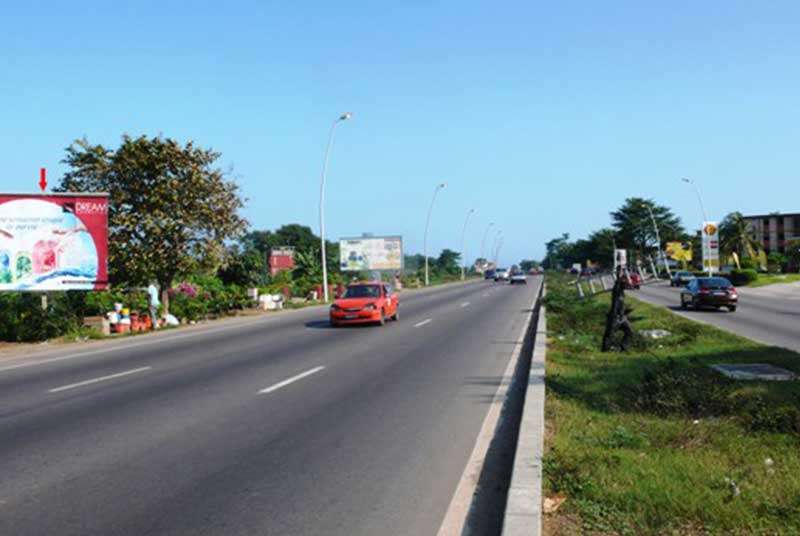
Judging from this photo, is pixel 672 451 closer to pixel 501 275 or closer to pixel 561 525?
pixel 561 525

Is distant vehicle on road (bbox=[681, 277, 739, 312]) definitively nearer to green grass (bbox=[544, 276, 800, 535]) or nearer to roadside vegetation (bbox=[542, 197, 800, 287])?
green grass (bbox=[544, 276, 800, 535])

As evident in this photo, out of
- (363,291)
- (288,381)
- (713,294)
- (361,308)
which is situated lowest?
(288,381)

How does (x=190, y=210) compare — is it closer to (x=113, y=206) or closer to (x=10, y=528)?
(x=113, y=206)

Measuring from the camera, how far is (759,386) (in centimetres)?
892

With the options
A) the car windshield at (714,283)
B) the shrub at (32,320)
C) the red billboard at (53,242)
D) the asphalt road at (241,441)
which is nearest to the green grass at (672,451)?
the asphalt road at (241,441)

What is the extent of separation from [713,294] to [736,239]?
225ft

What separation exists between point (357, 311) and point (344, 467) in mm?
16457

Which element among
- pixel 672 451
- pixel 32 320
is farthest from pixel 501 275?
pixel 672 451

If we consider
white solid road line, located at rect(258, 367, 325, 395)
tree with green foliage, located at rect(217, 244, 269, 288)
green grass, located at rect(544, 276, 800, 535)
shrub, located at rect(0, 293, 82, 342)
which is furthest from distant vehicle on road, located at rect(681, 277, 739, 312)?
tree with green foliage, located at rect(217, 244, 269, 288)

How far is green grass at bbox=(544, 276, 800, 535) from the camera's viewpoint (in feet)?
15.2

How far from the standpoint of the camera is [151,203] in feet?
87.4

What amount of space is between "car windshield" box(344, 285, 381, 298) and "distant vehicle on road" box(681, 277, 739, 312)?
14.4 meters

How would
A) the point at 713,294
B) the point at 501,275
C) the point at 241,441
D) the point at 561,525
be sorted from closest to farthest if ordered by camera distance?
the point at 561,525 < the point at 241,441 < the point at 713,294 < the point at 501,275

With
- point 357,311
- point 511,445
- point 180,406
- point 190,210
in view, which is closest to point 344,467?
point 511,445
